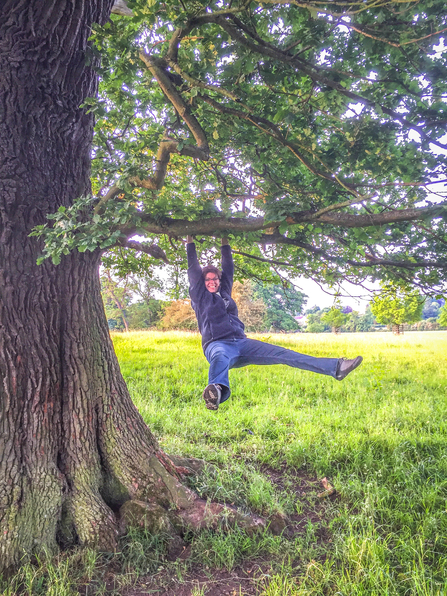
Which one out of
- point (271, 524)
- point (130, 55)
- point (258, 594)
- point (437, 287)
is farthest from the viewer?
point (437, 287)

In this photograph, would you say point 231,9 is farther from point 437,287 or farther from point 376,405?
point 376,405

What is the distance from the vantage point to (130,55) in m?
2.42

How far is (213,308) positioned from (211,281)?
0.34 meters

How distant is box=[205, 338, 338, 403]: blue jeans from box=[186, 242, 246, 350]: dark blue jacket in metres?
0.11

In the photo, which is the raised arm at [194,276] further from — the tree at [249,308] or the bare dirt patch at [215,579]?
the tree at [249,308]

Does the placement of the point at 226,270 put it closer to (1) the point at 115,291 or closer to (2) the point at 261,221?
(2) the point at 261,221

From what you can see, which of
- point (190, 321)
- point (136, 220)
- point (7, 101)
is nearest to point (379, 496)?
point (136, 220)

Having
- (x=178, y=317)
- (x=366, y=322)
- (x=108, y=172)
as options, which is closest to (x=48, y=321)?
(x=108, y=172)

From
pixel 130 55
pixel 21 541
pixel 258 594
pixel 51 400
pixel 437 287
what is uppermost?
pixel 130 55

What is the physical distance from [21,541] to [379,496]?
136 inches

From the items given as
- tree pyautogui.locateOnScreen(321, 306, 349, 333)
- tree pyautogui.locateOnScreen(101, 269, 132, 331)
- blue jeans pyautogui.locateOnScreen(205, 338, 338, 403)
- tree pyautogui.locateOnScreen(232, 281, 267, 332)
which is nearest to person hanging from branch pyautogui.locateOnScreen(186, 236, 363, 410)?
blue jeans pyautogui.locateOnScreen(205, 338, 338, 403)

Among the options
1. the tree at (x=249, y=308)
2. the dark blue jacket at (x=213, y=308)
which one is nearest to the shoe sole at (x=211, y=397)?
the dark blue jacket at (x=213, y=308)

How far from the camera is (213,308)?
3961 mm

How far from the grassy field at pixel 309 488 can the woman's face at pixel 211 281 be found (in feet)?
7.02
